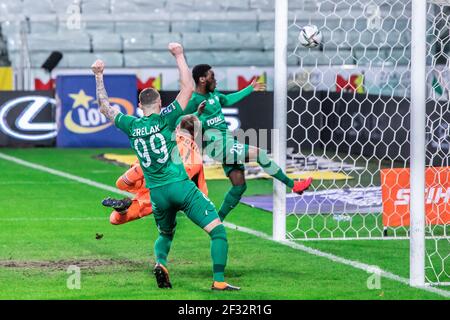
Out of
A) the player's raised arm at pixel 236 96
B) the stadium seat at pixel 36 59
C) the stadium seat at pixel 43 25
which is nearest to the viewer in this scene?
the player's raised arm at pixel 236 96

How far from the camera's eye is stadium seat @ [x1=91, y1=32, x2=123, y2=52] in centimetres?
2975

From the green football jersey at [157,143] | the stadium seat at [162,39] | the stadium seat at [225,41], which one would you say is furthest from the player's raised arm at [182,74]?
the stadium seat at [225,41]

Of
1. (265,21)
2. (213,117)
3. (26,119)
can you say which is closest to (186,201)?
(213,117)

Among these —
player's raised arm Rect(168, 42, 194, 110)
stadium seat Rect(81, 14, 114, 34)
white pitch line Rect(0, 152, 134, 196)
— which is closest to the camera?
player's raised arm Rect(168, 42, 194, 110)

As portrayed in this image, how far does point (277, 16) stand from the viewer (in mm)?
12125

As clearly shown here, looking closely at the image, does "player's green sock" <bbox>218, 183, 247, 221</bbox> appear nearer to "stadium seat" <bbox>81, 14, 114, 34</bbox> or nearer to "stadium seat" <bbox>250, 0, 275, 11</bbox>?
"stadium seat" <bbox>81, 14, 114, 34</bbox>

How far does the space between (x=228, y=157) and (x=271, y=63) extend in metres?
17.1

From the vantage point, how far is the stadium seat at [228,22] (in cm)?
3014

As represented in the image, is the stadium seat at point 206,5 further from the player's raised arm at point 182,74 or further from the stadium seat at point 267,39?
the player's raised arm at point 182,74

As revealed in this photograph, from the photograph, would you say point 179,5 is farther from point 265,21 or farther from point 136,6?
point 265,21

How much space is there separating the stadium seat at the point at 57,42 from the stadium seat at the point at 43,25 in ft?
1.15

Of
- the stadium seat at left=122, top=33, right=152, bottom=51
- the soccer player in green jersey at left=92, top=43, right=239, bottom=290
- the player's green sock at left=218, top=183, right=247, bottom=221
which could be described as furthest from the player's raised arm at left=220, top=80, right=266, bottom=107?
the stadium seat at left=122, top=33, right=152, bottom=51

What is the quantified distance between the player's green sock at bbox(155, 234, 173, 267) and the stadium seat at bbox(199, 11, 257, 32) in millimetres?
20833
